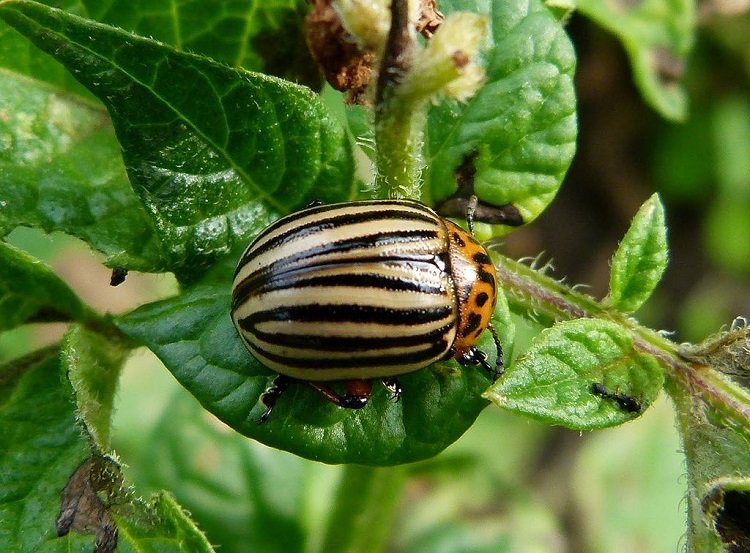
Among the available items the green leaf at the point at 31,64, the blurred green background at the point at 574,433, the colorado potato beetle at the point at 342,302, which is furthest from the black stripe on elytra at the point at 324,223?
the blurred green background at the point at 574,433

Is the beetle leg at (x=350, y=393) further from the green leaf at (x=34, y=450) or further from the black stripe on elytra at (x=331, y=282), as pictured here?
the green leaf at (x=34, y=450)

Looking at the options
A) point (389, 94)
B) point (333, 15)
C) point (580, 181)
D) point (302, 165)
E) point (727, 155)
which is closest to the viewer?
point (389, 94)

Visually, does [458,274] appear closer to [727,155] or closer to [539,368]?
[539,368]

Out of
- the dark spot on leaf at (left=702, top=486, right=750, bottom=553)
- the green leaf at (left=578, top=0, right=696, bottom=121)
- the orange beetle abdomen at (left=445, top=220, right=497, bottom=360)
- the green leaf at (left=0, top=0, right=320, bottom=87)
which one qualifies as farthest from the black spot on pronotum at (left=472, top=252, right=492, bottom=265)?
the green leaf at (left=578, top=0, right=696, bottom=121)

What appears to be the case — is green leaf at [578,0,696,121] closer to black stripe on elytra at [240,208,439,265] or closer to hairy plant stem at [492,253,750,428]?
hairy plant stem at [492,253,750,428]

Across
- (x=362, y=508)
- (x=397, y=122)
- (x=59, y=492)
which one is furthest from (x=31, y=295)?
(x=362, y=508)

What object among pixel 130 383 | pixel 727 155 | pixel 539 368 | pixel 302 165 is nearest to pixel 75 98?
pixel 302 165

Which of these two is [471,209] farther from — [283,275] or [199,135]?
[199,135]
